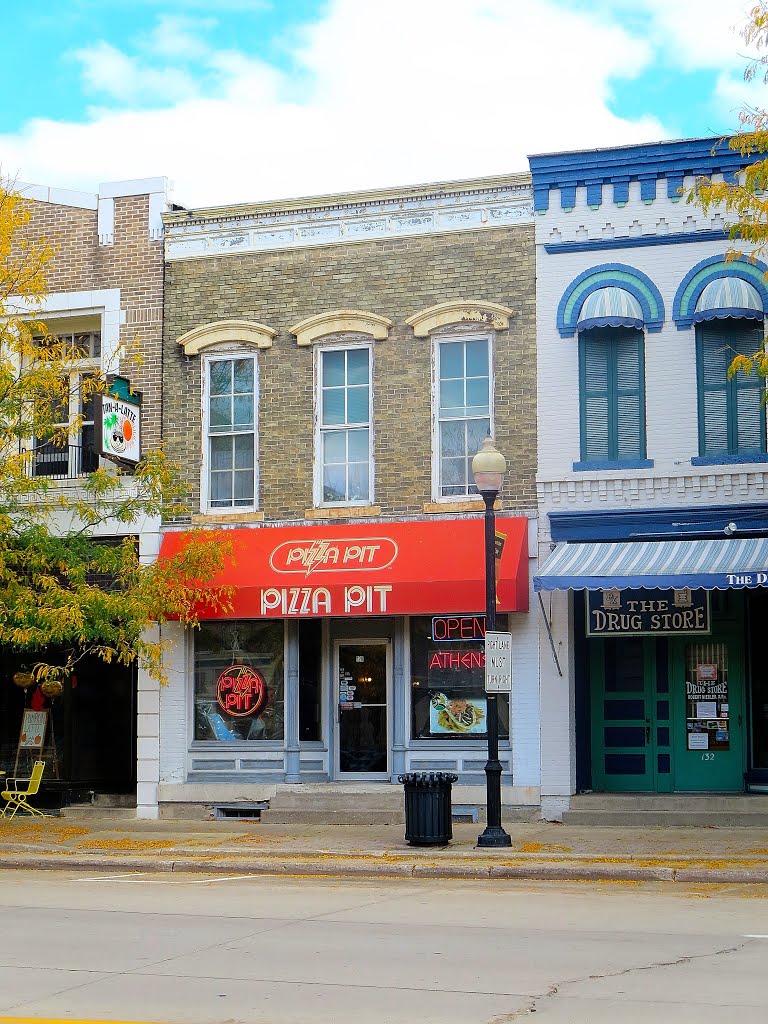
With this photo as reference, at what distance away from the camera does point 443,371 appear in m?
19.4

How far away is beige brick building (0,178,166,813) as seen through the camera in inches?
810

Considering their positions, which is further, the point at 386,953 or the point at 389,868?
the point at 389,868

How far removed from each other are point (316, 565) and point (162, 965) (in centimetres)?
1017

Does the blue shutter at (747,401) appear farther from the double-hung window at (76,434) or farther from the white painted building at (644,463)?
the double-hung window at (76,434)

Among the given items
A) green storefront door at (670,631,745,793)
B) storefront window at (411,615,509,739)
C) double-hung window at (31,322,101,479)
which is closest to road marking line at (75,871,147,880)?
storefront window at (411,615,509,739)

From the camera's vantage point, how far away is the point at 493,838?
15789 mm

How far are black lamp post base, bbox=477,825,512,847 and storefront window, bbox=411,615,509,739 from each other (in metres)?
2.89

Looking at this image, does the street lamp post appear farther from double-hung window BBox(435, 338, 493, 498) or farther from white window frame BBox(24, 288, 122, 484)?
white window frame BBox(24, 288, 122, 484)

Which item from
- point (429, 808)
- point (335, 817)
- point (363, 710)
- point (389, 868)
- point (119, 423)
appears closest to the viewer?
point (389, 868)

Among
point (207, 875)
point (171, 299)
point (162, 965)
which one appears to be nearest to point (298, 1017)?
point (162, 965)

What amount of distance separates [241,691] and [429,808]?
4645 mm

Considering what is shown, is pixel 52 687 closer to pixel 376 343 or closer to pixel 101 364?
pixel 101 364

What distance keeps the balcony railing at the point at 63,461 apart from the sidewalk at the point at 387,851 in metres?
5.27

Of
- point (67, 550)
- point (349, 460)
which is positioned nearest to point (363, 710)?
point (349, 460)
